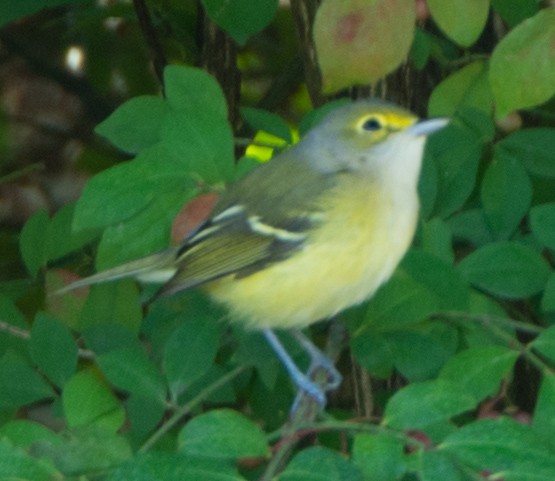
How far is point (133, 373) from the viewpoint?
2.17 meters

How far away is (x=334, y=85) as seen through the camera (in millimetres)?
2137

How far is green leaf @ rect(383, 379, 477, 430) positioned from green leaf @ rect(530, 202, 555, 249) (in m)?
0.59

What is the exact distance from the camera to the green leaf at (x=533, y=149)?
8.65 ft

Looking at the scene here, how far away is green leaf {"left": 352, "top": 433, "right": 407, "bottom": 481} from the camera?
1.71 metres

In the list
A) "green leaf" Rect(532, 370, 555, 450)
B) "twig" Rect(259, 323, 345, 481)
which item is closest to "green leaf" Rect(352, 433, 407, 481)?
"twig" Rect(259, 323, 345, 481)

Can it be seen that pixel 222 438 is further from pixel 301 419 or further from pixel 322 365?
pixel 322 365

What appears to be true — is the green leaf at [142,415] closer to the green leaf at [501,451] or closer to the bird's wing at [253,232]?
the bird's wing at [253,232]

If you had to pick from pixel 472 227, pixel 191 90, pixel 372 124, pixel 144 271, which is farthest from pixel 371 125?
pixel 144 271

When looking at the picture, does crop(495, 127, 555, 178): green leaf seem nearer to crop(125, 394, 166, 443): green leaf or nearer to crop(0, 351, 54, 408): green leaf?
crop(125, 394, 166, 443): green leaf

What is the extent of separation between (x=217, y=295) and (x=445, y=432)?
2.63 feet

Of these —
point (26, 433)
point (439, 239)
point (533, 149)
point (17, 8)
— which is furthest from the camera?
point (17, 8)

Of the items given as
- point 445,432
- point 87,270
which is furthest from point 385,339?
point 87,270

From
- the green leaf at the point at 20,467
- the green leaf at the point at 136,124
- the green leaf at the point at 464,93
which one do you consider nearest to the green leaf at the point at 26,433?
the green leaf at the point at 20,467

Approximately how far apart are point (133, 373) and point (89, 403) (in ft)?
0.29
